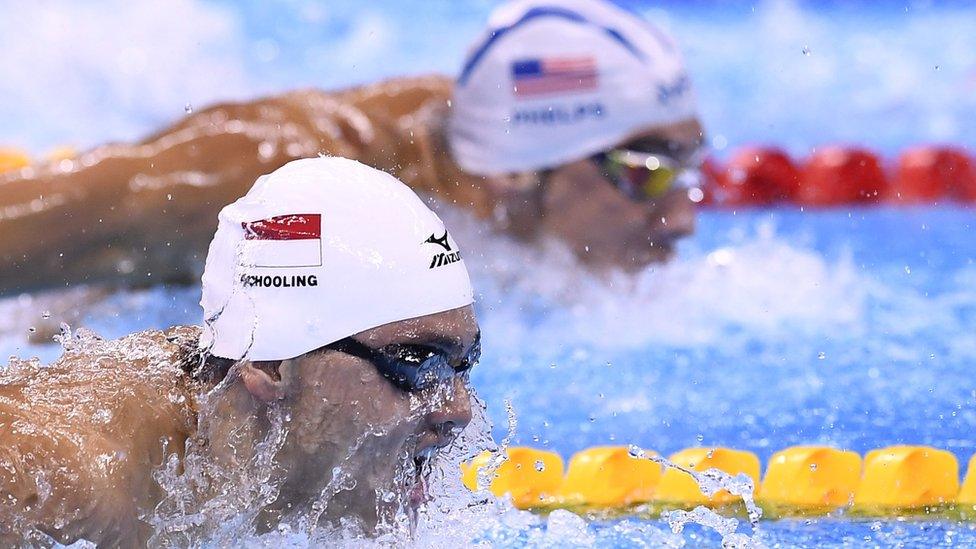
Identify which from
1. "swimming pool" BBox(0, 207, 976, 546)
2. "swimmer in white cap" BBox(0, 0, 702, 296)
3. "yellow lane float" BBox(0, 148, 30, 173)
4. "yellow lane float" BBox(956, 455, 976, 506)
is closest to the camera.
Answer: "yellow lane float" BBox(956, 455, 976, 506)

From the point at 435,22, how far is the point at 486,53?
14.9 ft

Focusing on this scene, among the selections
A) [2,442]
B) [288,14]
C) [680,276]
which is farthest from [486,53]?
[288,14]

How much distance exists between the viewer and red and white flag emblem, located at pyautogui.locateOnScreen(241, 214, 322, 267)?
181cm

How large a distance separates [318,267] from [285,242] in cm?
5

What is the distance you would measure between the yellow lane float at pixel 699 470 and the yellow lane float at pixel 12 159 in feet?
12.3

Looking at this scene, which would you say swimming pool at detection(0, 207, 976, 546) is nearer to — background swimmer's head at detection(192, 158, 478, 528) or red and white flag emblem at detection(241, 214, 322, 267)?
background swimmer's head at detection(192, 158, 478, 528)

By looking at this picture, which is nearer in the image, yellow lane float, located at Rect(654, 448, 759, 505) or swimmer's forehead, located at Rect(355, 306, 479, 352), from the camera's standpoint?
swimmer's forehead, located at Rect(355, 306, 479, 352)

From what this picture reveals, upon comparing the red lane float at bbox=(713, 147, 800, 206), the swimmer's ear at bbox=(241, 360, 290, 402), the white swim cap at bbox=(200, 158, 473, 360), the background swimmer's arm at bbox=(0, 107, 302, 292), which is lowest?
the swimmer's ear at bbox=(241, 360, 290, 402)

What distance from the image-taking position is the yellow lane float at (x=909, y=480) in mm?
2627

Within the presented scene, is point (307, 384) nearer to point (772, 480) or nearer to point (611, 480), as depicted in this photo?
point (611, 480)

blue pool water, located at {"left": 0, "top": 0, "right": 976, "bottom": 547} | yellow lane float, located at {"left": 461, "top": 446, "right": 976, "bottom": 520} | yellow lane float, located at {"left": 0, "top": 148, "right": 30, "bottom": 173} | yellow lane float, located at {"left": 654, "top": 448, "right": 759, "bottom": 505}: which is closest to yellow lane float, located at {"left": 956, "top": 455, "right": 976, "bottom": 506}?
yellow lane float, located at {"left": 461, "top": 446, "right": 976, "bottom": 520}

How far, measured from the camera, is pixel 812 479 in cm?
269

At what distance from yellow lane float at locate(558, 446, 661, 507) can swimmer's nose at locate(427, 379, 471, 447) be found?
0.93 metres

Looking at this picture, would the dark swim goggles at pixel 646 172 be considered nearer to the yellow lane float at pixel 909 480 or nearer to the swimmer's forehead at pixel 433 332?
the yellow lane float at pixel 909 480
